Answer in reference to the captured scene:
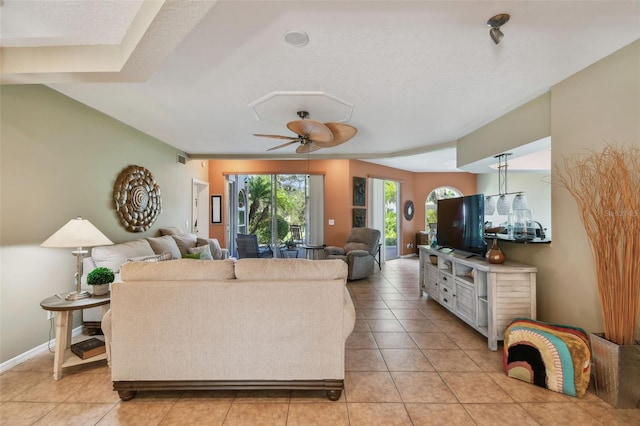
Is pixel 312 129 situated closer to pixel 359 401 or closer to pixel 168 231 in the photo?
pixel 359 401

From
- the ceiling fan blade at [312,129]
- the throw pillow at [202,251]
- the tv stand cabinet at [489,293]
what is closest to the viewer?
the tv stand cabinet at [489,293]

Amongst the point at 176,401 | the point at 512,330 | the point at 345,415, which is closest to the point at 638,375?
the point at 512,330

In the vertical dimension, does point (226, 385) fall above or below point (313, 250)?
below

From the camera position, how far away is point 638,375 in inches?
73.9

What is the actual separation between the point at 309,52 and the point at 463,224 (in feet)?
8.91

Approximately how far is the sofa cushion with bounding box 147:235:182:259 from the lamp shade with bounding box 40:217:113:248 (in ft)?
5.31

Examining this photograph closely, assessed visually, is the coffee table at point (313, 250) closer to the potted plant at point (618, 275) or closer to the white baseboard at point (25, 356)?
the white baseboard at point (25, 356)

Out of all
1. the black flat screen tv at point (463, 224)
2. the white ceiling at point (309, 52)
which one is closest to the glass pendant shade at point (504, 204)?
the black flat screen tv at point (463, 224)

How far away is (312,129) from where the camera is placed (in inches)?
122

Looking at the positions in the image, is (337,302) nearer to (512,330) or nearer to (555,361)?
(512,330)

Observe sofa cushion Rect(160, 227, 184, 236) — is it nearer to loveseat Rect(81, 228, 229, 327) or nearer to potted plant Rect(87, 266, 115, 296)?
loveseat Rect(81, 228, 229, 327)

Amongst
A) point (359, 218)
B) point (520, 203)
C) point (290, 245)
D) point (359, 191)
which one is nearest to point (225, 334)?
point (520, 203)

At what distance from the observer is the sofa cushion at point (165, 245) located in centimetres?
405

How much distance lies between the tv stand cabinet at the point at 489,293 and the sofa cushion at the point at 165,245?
3868 millimetres
